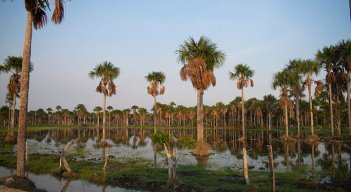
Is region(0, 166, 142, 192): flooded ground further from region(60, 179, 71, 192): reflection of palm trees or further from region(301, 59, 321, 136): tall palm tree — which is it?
region(301, 59, 321, 136): tall palm tree

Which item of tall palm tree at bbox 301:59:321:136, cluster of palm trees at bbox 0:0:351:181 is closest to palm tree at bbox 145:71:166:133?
cluster of palm trees at bbox 0:0:351:181

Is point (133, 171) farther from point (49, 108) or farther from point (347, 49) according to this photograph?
point (49, 108)

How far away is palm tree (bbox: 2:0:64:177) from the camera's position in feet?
55.4

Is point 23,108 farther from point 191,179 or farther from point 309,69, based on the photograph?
point 309,69

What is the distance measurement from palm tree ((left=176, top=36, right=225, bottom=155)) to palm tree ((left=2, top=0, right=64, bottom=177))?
19.8 metres

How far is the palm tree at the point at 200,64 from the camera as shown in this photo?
3553 cm

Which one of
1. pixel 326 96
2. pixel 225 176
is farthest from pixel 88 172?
pixel 326 96

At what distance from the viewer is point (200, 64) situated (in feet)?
117

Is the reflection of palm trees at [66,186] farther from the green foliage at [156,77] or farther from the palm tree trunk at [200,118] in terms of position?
the green foliage at [156,77]

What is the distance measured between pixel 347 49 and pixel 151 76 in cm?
3462

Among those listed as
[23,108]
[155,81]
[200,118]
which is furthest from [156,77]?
[23,108]

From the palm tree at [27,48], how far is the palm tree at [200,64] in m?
19.8

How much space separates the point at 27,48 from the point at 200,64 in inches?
848

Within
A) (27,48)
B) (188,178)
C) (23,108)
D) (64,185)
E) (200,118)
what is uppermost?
(27,48)
